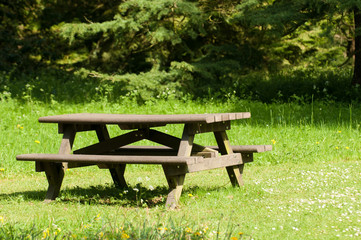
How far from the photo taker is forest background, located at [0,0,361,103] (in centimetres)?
1148

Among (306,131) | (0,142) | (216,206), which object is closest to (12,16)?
(0,142)

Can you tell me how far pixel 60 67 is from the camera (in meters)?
15.7

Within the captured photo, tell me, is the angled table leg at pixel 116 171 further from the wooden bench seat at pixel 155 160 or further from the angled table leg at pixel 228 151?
the angled table leg at pixel 228 151

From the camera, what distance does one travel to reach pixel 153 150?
5.91m

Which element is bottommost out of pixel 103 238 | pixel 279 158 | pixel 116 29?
pixel 279 158

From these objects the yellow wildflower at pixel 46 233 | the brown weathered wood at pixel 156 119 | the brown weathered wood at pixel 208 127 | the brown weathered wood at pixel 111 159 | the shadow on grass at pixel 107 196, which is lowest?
the shadow on grass at pixel 107 196

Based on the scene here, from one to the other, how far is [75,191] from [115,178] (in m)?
0.46

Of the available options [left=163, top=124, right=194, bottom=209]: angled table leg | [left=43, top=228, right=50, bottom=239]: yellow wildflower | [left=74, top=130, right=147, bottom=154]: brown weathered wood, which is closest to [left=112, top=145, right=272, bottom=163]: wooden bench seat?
[left=74, top=130, right=147, bottom=154]: brown weathered wood

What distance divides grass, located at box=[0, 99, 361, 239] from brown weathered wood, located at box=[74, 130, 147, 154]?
43 cm

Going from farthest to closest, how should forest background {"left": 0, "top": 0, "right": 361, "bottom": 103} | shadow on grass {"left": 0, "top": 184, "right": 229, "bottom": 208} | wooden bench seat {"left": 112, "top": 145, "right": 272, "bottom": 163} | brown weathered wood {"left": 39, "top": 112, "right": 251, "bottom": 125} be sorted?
forest background {"left": 0, "top": 0, "right": 361, "bottom": 103}, wooden bench seat {"left": 112, "top": 145, "right": 272, "bottom": 163}, shadow on grass {"left": 0, "top": 184, "right": 229, "bottom": 208}, brown weathered wood {"left": 39, "top": 112, "right": 251, "bottom": 125}

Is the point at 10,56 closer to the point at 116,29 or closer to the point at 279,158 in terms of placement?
the point at 116,29

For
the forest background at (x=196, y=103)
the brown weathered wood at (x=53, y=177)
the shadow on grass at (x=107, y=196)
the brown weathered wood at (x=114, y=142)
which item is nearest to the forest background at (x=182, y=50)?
the forest background at (x=196, y=103)

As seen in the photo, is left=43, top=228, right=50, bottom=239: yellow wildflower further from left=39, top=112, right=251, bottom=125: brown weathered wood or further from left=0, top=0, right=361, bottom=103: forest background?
left=0, top=0, right=361, bottom=103: forest background

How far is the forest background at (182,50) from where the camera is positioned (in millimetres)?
11477
